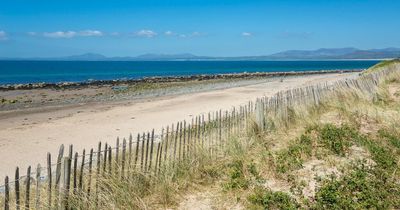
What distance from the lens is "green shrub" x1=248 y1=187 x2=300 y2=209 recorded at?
243 inches

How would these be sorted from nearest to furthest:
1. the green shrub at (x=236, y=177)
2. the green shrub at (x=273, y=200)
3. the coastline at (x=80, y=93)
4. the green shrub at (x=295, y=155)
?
the green shrub at (x=273, y=200), the green shrub at (x=236, y=177), the green shrub at (x=295, y=155), the coastline at (x=80, y=93)

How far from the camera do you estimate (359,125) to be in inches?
439

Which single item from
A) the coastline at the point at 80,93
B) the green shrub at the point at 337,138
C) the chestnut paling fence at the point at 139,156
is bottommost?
the coastline at the point at 80,93

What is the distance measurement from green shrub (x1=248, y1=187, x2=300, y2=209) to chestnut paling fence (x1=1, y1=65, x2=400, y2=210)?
1664mm

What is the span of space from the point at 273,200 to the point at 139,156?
2401 mm

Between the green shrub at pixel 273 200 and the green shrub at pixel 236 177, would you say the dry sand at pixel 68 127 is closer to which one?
the green shrub at pixel 236 177

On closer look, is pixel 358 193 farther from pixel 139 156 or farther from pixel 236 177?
pixel 139 156

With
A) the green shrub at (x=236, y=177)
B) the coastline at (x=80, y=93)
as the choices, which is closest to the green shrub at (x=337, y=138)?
the green shrub at (x=236, y=177)

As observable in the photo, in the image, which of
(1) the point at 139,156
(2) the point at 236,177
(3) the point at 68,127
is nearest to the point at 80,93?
(3) the point at 68,127

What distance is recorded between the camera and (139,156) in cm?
733

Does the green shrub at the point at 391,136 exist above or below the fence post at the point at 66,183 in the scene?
below

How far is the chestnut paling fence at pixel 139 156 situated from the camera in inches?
209

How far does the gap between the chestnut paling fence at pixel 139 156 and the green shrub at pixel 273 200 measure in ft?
5.46

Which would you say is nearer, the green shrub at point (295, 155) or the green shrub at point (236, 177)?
the green shrub at point (236, 177)
